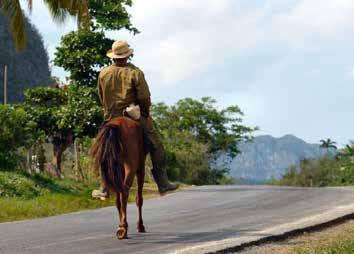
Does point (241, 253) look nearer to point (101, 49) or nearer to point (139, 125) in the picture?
point (139, 125)

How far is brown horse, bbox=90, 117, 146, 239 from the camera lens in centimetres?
851

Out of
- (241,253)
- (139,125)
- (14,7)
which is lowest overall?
(241,253)

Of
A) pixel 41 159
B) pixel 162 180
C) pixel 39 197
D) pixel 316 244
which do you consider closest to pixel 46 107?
pixel 41 159

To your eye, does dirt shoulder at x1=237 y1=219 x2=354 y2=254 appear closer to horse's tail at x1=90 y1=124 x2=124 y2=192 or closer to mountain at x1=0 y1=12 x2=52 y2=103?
horse's tail at x1=90 y1=124 x2=124 y2=192

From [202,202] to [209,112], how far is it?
43418mm

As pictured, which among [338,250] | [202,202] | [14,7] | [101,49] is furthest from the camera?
[101,49]

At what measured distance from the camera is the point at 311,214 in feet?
37.0

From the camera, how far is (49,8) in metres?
18.8

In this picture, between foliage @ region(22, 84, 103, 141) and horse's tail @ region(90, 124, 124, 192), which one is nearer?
horse's tail @ region(90, 124, 124, 192)

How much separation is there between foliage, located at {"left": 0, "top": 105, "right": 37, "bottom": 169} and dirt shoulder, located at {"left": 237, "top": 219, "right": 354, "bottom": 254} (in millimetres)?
11624

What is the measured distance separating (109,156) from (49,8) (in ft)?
36.7

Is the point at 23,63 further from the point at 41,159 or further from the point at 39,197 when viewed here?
the point at 39,197

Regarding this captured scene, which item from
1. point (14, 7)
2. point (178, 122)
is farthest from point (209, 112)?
point (14, 7)

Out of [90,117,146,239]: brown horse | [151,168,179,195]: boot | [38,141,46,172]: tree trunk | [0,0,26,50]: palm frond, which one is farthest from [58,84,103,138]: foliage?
[90,117,146,239]: brown horse
